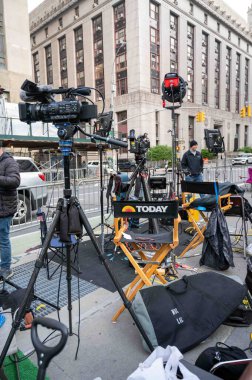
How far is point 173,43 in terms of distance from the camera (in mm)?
41344

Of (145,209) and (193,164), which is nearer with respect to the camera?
(145,209)

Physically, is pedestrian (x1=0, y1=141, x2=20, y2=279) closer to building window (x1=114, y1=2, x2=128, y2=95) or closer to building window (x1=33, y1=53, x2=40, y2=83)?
building window (x1=114, y1=2, x2=128, y2=95)

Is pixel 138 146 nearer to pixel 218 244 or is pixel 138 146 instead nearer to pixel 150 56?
pixel 218 244

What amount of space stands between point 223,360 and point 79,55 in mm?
49727

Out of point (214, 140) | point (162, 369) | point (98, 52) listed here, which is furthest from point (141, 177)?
point (98, 52)

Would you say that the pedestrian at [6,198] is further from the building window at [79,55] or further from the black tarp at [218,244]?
the building window at [79,55]

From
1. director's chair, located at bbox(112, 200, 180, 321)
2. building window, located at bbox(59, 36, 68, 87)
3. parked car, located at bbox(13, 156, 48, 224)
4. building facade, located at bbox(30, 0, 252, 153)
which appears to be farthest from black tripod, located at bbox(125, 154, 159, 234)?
building window, located at bbox(59, 36, 68, 87)

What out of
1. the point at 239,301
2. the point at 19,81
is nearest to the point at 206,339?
the point at 239,301

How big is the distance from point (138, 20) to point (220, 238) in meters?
38.6

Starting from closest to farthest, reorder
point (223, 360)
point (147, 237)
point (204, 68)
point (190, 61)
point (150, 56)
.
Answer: point (223, 360) < point (147, 237) < point (150, 56) < point (190, 61) < point (204, 68)

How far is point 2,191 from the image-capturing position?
359 cm

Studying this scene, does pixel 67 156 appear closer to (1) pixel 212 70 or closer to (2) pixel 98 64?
(2) pixel 98 64

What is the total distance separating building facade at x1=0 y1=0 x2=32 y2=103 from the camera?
20.3 metres

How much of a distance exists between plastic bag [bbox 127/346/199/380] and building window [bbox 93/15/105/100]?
41.7 metres
